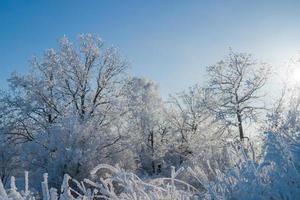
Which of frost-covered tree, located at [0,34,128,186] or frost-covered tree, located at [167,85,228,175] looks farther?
frost-covered tree, located at [167,85,228,175]

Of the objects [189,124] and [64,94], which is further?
[189,124]

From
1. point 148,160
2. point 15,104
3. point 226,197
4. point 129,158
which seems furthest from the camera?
point 148,160

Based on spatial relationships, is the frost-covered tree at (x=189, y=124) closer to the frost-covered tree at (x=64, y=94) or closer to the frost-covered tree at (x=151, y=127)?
the frost-covered tree at (x=151, y=127)

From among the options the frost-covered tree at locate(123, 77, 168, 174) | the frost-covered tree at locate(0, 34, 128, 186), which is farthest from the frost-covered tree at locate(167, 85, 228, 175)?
the frost-covered tree at locate(0, 34, 128, 186)

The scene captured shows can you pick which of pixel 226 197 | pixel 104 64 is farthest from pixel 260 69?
pixel 226 197

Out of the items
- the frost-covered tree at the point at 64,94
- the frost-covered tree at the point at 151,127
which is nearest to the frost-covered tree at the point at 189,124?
the frost-covered tree at the point at 151,127

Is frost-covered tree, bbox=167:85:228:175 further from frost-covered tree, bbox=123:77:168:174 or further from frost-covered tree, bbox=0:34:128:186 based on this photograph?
frost-covered tree, bbox=0:34:128:186

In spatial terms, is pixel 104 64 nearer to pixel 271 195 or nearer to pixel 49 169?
pixel 49 169

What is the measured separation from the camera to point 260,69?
26.8m

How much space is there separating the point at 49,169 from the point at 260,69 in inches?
593

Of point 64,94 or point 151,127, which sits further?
point 151,127

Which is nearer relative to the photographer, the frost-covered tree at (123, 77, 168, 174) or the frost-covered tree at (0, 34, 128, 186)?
the frost-covered tree at (0, 34, 128, 186)

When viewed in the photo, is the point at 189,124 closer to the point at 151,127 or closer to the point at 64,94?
the point at 151,127

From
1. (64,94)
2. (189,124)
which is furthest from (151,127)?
(64,94)
